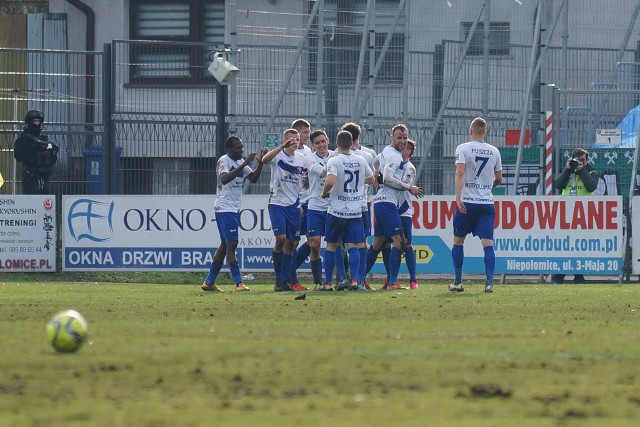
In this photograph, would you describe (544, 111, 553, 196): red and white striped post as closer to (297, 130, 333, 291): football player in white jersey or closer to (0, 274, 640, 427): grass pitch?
(297, 130, 333, 291): football player in white jersey

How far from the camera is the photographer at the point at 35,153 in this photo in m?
21.2

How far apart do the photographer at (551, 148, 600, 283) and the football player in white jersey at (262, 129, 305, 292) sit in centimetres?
538

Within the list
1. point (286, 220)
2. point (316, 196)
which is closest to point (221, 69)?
point (316, 196)

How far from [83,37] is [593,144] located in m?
Answer: 13.1

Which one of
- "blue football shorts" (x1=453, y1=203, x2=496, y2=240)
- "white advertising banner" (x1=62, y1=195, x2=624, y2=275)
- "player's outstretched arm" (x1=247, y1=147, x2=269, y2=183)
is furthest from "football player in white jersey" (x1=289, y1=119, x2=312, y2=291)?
"white advertising banner" (x1=62, y1=195, x2=624, y2=275)

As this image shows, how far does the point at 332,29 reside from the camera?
22.4 meters

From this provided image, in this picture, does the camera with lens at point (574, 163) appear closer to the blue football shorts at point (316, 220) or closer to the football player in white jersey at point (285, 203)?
the blue football shorts at point (316, 220)

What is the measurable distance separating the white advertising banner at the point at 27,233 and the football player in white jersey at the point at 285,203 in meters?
5.27

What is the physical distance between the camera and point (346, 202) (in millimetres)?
16062

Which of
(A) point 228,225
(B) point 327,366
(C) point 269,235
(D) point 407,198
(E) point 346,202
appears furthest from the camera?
(C) point 269,235

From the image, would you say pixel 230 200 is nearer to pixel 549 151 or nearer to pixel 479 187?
pixel 479 187

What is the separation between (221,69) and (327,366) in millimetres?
13652

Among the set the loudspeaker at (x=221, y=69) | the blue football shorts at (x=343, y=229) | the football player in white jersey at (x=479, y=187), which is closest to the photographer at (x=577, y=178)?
the football player in white jersey at (x=479, y=187)

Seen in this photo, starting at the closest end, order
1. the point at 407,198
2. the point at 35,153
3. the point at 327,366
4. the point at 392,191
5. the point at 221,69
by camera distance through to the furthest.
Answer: the point at 327,366 < the point at 392,191 < the point at 407,198 < the point at 221,69 < the point at 35,153
